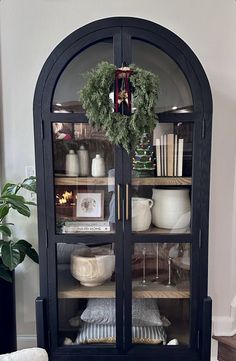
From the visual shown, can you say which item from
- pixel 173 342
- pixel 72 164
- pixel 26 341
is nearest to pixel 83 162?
pixel 72 164

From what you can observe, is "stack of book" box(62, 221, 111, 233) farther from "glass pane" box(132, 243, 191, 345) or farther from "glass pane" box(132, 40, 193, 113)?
"glass pane" box(132, 40, 193, 113)

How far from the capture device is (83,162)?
160 cm

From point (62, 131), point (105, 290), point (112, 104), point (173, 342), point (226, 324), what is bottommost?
point (226, 324)

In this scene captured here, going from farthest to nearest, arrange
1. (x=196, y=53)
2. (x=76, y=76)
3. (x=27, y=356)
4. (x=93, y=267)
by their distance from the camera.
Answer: (x=196, y=53)
(x=93, y=267)
(x=76, y=76)
(x=27, y=356)

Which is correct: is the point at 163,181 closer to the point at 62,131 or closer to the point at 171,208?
the point at 171,208

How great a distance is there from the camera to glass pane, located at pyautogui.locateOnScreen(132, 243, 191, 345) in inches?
63.0

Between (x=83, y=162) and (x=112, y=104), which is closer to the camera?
(x=112, y=104)

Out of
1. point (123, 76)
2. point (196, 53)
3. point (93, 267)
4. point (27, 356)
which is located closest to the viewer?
point (27, 356)

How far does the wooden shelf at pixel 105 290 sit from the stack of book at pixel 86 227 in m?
0.24

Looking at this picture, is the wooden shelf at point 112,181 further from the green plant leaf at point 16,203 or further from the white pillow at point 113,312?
the white pillow at point 113,312

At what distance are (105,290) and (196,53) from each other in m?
1.49

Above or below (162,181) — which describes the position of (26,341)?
below

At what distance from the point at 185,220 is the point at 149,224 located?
191mm

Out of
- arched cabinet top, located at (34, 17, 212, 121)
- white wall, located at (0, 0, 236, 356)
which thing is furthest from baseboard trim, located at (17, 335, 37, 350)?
arched cabinet top, located at (34, 17, 212, 121)
